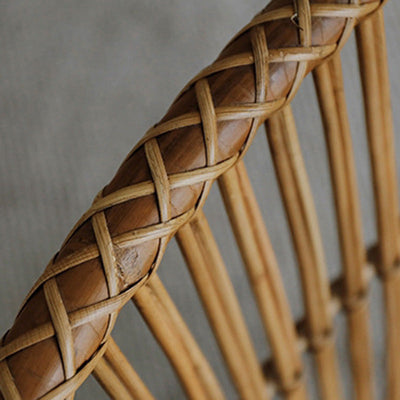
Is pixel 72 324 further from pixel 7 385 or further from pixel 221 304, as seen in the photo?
pixel 221 304

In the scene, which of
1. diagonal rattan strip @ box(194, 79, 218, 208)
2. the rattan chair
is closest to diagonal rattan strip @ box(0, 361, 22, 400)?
the rattan chair

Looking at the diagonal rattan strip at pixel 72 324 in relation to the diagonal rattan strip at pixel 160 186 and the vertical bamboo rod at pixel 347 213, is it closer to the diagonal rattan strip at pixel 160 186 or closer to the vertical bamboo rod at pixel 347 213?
the diagonal rattan strip at pixel 160 186

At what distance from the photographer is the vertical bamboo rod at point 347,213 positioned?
333 millimetres

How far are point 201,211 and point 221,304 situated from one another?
84 millimetres

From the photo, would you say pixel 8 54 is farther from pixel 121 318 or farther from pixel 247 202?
pixel 247 202

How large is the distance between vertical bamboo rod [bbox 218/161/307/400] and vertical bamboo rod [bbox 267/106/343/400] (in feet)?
0.08

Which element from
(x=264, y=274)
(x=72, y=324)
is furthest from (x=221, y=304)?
(x=72, y=324)

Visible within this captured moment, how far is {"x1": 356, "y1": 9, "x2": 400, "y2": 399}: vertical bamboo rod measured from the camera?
0.34 metres

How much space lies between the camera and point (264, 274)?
0.38 meters

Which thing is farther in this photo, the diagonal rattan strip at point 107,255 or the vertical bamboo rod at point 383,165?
the vertical bamboo rod at point 383,165

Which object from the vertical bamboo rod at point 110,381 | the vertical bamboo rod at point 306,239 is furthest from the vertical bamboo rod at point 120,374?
the vertical bamboo rod at point 306,239

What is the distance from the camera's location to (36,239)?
68 centimetres

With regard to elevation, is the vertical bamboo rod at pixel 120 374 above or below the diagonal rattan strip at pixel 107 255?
below

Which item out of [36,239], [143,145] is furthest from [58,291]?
[36,239]
